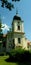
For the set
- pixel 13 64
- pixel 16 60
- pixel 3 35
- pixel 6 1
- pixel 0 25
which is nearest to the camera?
pixel 6 1

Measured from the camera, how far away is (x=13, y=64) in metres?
30.3

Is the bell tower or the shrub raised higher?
the bell tower

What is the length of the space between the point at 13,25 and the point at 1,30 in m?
3.99

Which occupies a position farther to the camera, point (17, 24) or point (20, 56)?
point (17, 24)

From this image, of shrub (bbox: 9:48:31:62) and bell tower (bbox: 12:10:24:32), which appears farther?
bell tower (bbox: 12:10:24:32)

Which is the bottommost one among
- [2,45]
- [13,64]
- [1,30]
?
[13,64]

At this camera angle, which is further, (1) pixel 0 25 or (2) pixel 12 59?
(1) pixel 0 25

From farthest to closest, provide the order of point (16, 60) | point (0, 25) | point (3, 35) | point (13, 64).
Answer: point (3, 35), point (0, 25), point (16, 60), point (13, 64)

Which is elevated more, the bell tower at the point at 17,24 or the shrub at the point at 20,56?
the bell tower at the point at 17,24

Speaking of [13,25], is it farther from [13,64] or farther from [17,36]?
[13,64]

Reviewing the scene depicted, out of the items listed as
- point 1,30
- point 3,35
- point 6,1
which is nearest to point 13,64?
point 6,1

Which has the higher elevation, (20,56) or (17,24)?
(17,24)

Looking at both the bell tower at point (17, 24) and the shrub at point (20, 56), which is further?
the bell tower at point (17, 24)

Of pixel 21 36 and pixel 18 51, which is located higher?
pixel 21 36
